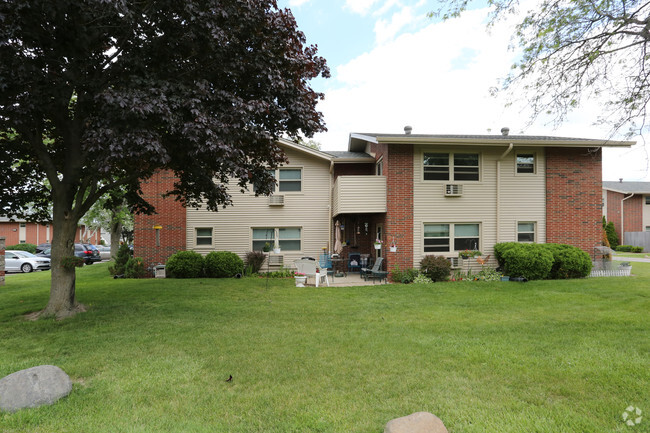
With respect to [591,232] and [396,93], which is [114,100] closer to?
[396,93]

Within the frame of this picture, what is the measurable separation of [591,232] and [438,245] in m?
5.89

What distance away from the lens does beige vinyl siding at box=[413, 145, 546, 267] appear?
43.8 ft

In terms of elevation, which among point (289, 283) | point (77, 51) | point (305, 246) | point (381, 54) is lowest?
point (289, 283)

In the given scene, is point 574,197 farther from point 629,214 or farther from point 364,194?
point 629,214

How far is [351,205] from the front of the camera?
42.7 ft

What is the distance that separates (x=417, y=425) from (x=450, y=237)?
36.9 feet

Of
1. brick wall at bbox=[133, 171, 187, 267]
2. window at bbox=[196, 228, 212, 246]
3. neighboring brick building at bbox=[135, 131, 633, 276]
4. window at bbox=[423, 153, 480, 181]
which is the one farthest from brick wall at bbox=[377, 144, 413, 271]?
brick wall at bbox=[133, 171, 187, 267]

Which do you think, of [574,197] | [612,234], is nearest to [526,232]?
[574,197]

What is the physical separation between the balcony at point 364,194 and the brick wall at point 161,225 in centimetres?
716

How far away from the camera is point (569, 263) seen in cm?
1216

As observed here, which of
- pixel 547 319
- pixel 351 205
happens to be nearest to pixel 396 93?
pixel 351 205

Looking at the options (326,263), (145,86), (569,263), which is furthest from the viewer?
(326,263)

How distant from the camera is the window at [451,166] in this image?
13312 millimetres

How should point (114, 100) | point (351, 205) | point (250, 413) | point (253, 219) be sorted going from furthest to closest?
1. point (253, 219)
2. point (351, 205)
3. point (114, 100)
4. point (250, 413)
